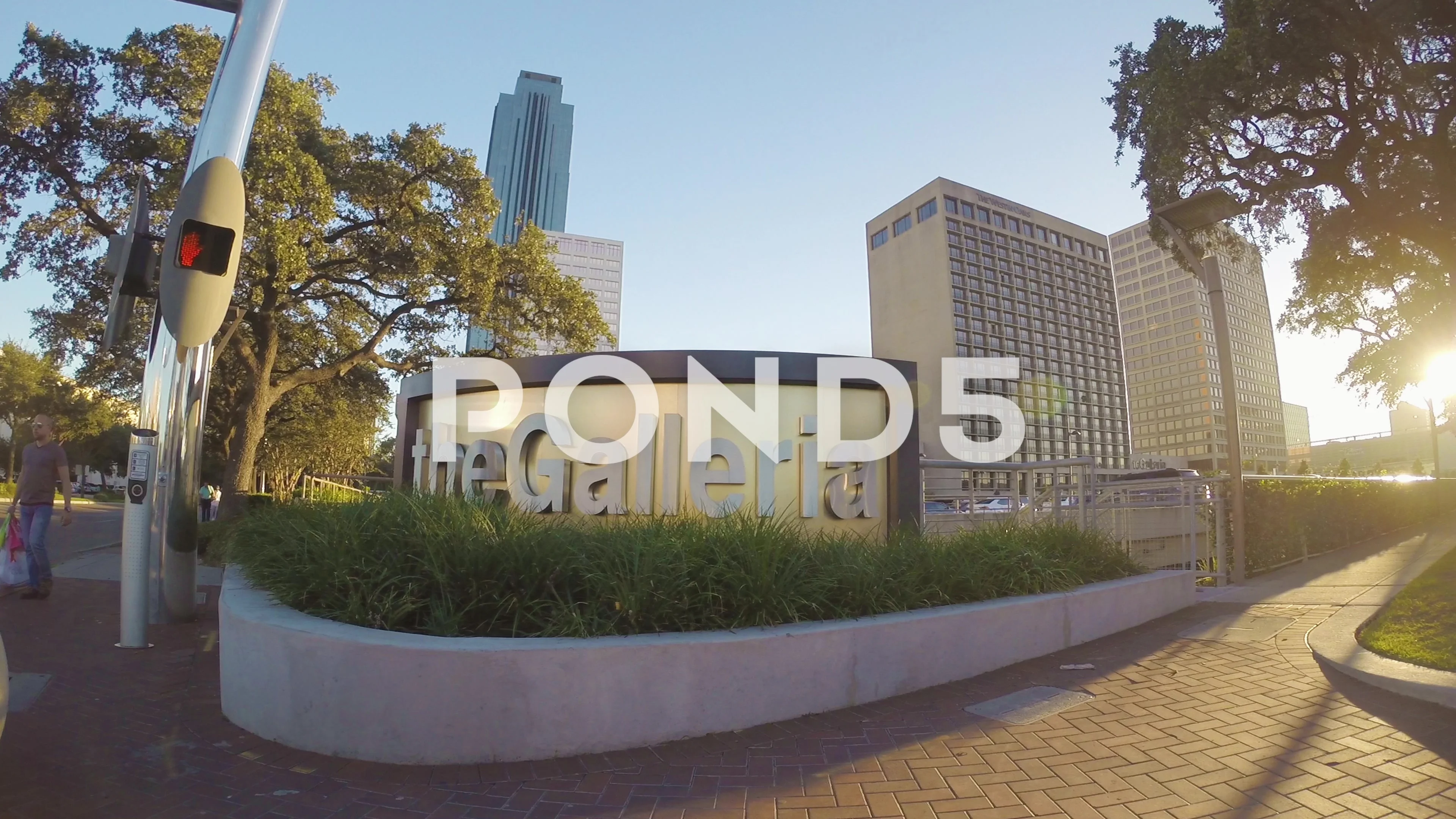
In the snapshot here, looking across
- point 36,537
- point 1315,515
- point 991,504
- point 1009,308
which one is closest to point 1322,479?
point 1315,515

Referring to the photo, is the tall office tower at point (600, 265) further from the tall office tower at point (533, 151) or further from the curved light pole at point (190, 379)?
the curved light pole at point (190, 379)

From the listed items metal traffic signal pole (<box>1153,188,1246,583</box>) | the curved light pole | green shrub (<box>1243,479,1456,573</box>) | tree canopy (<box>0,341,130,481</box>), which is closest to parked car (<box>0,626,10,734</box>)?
the curved light pole

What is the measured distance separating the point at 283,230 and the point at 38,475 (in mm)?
7028

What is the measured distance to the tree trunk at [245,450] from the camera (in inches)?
632

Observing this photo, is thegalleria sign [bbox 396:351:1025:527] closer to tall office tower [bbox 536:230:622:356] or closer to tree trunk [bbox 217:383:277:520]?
tree trunk [bbox 217:383:277:520]

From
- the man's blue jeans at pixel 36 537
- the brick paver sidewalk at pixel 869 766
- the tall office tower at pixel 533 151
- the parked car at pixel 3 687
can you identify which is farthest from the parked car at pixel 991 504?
the tall office tower at pixel 533 151

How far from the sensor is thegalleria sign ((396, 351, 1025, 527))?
8.80 m

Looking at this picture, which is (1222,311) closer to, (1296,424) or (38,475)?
(38,475)

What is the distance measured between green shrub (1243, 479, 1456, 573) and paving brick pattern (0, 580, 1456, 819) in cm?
620

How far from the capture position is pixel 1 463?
173 feet

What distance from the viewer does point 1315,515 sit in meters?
11.8

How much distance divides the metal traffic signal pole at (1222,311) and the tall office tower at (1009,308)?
318 ft

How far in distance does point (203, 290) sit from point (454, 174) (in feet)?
39.0

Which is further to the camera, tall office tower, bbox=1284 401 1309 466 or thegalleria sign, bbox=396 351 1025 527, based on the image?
tall office tower, bbox=1284 401 1309 466
